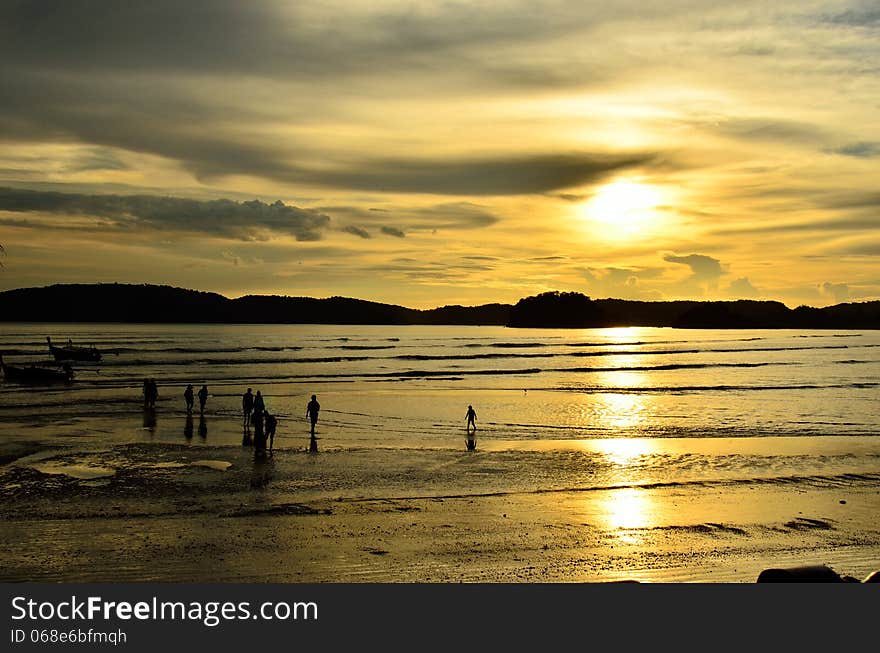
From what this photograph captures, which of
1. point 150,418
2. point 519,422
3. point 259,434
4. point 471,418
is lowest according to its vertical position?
point 150,418

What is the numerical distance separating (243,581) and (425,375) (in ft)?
187

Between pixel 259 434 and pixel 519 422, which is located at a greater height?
pixel 259 434

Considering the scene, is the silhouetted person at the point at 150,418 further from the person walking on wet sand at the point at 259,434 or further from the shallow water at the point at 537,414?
the person walking on wet sand at the point at 259,434

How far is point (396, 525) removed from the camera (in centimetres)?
1681

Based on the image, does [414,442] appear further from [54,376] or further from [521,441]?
[54,376]

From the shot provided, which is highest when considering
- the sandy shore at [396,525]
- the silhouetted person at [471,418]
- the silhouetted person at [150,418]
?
the silhouetted person at [471,418]

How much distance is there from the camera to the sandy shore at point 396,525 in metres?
13.8

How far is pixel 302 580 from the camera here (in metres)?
13.3

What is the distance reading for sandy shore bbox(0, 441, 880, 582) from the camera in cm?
1384

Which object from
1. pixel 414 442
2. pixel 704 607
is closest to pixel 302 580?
pixel 704 607

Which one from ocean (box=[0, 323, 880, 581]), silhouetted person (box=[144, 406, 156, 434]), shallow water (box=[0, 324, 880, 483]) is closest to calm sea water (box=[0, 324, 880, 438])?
shallow water (box=[0, 324, 880, 483])

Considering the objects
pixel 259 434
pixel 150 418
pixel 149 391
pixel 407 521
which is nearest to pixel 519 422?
pixel 259 434

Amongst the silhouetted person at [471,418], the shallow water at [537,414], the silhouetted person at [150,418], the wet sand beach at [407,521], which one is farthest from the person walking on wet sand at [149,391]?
the silhouetted person at [471,418]

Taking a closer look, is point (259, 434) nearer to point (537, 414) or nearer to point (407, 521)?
point (407, 521)
